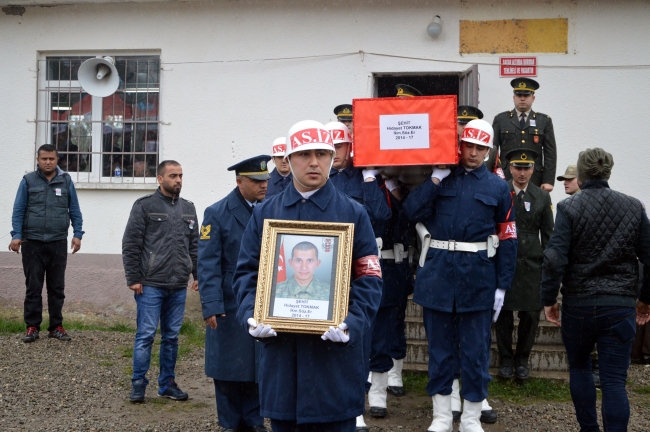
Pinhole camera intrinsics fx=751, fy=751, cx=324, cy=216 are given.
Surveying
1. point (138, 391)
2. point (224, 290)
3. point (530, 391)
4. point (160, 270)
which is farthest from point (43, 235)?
point (530, 391)

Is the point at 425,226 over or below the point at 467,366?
over

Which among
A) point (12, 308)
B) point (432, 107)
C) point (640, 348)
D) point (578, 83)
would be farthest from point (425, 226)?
point (12, 308)

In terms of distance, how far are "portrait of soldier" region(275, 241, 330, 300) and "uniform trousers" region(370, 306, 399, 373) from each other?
8.25 ft

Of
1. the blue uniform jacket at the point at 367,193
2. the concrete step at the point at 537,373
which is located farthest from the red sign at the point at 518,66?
the blue uniform jacket at the point at 367,193

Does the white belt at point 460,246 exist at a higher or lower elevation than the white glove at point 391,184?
lower

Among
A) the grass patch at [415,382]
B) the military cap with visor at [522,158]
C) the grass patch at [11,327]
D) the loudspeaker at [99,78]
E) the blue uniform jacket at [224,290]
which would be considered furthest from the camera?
the loudspeaker at [99,78]

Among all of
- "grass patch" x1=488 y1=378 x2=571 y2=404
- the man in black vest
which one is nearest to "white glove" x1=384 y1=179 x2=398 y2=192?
"grass patch" x1=488 y1=378 x2=571 y2=404

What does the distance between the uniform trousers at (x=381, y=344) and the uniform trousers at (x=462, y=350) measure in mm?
549

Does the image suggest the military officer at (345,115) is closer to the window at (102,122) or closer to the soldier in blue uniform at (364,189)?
the soldier in blue uniform at (364,189)

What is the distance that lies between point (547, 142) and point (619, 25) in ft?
7.28

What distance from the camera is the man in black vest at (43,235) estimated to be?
890 cm

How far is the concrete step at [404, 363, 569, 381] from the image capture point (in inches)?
288

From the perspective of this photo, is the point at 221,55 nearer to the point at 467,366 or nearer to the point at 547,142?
the point at 547,142

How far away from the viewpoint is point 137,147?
10594 millimetres
